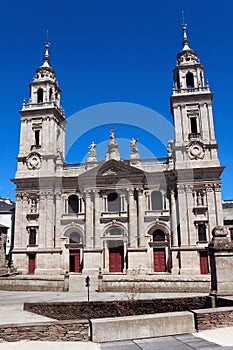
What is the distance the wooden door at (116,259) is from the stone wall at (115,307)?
2300 cm

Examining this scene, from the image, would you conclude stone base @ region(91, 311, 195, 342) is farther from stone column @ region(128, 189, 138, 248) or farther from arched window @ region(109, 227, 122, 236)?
arched window @ region(109, 227, 122, 236)

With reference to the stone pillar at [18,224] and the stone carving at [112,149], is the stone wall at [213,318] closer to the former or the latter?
the stone carving at [112,149]

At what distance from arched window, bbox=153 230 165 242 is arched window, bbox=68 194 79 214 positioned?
983 cm

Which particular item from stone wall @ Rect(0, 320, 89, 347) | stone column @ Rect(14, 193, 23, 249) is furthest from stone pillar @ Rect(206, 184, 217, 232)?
stone wall @ Rect(0, 320, 89, 347)

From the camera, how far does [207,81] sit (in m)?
40.3

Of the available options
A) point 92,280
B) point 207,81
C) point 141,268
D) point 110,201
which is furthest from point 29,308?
point 207,81

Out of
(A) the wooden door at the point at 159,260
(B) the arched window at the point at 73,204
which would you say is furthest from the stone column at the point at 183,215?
(B) the arched window at the point at 73,204

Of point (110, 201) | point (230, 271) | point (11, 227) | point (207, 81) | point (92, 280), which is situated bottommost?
point (92, 280)

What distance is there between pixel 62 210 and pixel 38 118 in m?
12.7

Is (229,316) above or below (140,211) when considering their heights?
below

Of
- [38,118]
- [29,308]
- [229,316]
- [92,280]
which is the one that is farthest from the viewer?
[38,118]

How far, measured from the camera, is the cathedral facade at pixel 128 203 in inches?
1415

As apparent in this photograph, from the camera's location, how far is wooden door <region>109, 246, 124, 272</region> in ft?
122

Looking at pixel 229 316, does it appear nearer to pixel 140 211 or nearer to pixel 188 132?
pixel 140 211
